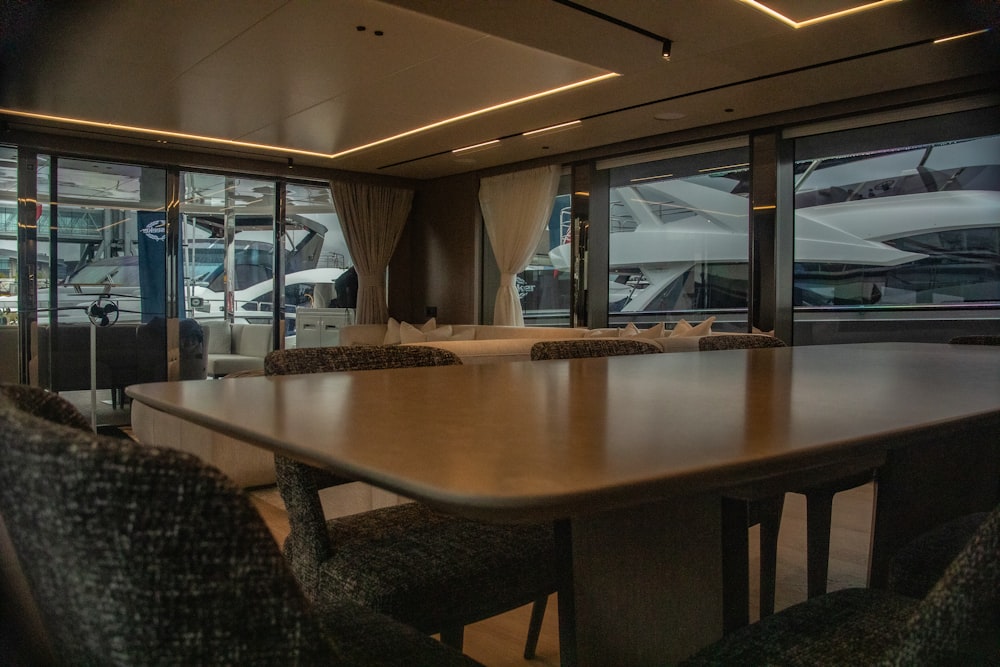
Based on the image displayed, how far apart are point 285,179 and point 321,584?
7.13 metres

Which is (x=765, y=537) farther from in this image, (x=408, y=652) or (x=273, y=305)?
(x=273, y=305)

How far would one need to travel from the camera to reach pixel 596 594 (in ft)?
3.30

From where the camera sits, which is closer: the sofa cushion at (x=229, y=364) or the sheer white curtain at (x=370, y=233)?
the sofa cushion at (x=229, y=364)

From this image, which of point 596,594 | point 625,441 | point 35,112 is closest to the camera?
point 625,441

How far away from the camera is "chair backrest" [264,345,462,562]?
120cm

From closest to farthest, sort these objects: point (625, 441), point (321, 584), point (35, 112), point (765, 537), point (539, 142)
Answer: point (625, 441) < point (321, 584) < point (765, 537) < point (35, 112) < point (539, 142)

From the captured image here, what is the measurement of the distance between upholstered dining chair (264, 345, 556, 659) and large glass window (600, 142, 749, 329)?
565 cm

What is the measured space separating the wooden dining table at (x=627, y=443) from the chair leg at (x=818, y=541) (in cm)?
31

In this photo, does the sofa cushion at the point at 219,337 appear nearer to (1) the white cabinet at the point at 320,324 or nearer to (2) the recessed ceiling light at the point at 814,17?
(1) the white cabinet at the point at 320,324

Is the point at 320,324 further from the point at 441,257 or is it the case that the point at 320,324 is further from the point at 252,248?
the point at 441,257

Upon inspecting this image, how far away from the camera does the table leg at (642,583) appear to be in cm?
100

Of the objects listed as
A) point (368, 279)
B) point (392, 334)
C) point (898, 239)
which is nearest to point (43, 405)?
point (392, 334)

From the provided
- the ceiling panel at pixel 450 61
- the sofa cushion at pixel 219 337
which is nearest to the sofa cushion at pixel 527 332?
the ceiling panel at pixel 450 61

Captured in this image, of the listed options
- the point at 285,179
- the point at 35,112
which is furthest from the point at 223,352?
the point at 35,112
